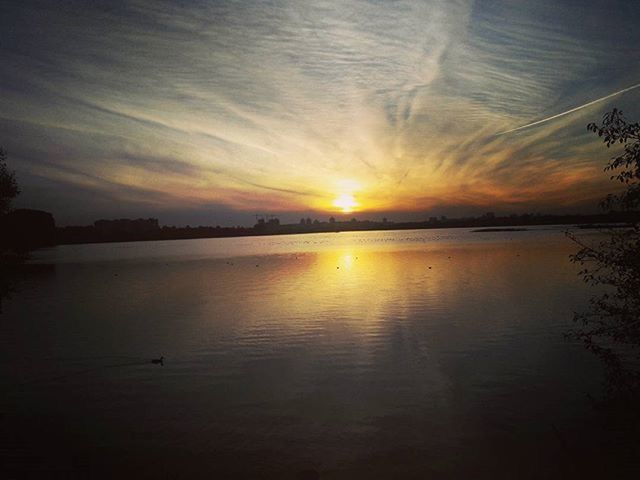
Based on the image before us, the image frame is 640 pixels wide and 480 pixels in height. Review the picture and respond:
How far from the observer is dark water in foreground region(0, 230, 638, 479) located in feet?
40.5

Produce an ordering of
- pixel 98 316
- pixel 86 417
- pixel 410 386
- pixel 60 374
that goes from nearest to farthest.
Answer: pixel 86 417
pixel 410 386
pixel 60 374
pixel 98 316

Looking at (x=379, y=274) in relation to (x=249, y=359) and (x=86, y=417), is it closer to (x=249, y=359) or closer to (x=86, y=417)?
(x=249, y=359)

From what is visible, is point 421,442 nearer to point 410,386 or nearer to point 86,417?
point 410,386

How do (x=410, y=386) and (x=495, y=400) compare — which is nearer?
(x=495, y=400)

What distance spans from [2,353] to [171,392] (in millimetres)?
14669

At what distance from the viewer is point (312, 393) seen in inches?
694

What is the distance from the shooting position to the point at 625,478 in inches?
429

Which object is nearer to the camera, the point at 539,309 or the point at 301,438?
the point at 301,438

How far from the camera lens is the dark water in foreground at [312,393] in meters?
12.3

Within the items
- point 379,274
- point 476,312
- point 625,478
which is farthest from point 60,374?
point 379,274

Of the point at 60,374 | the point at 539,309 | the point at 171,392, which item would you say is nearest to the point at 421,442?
the point at 171,392

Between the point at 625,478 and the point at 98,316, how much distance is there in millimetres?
37656

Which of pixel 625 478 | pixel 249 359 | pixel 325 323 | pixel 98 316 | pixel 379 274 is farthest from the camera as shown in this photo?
pixel 379 274

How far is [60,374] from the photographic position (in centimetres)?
2138
